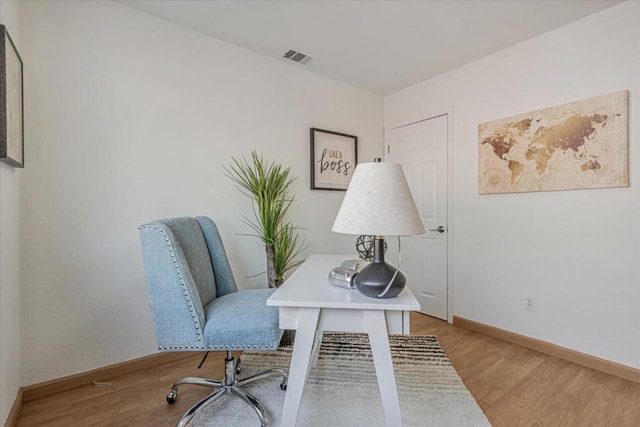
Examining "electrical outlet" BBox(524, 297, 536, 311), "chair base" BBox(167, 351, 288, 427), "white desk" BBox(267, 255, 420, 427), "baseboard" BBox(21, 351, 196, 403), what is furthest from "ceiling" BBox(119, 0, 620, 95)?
"baseboard" BBox(21, 351, 196, 403)

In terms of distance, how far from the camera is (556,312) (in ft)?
7.45

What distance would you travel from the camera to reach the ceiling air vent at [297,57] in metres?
2.63

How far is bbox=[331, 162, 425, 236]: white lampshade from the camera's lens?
Answer: 114cm

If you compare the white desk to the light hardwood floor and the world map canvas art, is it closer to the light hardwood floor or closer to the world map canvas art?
the light hardwood floor

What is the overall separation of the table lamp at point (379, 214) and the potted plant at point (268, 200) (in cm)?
125

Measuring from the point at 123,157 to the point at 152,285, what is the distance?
1.06 m

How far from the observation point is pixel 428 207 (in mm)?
3184

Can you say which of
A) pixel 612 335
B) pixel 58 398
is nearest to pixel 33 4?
pixel 58 398

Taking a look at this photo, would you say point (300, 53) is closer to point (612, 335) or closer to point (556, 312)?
point (556, 312)

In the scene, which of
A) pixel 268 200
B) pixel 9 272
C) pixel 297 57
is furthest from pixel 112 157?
pixel 297 57

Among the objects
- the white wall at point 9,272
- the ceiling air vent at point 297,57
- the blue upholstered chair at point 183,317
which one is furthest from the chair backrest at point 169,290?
the ceiling air vent at point 297,57

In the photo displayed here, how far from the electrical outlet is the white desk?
5.79 ft

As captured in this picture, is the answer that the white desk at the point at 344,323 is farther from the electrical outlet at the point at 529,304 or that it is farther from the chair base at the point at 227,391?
the electrical outlet at the point at 529,304

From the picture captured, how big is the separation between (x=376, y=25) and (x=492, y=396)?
8.14ft
